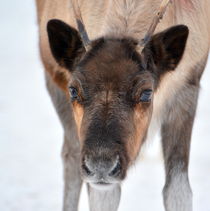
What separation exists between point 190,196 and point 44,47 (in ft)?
7.07

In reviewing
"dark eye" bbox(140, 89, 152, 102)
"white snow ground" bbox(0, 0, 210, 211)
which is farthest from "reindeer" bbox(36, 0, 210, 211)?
"white snow ground" bbox(0, 0, 210, 211)

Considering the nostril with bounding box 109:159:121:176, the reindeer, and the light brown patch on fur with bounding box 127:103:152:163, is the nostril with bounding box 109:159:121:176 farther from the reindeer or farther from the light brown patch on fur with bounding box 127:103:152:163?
the light brown patch on fur with bounding box 127:103:152:163

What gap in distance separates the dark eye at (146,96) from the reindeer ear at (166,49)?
0.26 m

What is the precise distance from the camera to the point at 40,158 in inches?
385

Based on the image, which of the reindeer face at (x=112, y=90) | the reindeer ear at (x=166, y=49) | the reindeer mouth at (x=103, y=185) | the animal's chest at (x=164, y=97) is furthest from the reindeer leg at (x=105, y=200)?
the reindeer mouth at (x=103, y=185)

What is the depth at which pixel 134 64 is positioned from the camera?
210 inches

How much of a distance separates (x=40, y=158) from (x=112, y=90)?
483cm

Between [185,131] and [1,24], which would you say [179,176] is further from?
[1,24]

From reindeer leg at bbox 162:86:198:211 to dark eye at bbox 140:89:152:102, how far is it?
110 centimetres

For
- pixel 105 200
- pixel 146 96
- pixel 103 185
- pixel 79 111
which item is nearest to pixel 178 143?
pixel 105 200

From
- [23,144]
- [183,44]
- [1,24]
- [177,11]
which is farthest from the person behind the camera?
[1,24]

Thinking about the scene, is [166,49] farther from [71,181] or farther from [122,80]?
[71,181]

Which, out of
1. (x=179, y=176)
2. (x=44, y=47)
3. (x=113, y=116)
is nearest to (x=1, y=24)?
(x=44, y=47)

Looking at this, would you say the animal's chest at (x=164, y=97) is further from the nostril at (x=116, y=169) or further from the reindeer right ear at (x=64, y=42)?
the nostril at (x=116, y=169)
